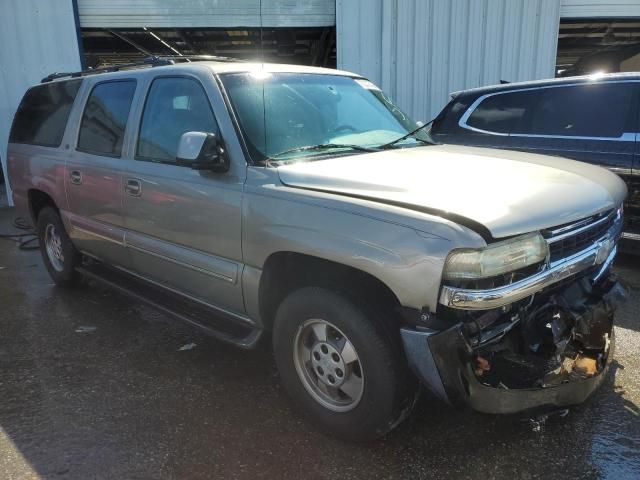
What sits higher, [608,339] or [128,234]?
[128,234]

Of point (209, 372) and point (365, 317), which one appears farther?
point (209, 372)

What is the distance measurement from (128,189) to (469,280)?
2.50 m

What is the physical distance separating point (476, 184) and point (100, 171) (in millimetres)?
2797

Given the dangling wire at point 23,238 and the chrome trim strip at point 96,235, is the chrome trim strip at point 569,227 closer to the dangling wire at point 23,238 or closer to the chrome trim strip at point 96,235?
the chrome trim strip at point 96,235

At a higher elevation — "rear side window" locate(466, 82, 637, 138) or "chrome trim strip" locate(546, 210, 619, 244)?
"rear side window" locate(466, 82, 637, 138)

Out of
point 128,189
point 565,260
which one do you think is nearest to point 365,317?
point 565,260

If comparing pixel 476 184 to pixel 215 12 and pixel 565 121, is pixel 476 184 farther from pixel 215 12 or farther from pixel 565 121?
pixel 215 12

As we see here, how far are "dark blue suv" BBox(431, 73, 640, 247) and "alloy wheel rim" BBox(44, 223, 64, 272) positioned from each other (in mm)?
4142

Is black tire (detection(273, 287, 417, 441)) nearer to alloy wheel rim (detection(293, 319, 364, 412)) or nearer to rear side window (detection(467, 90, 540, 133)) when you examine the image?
alloy wheel rim (detection(293, 319, 364, 412))

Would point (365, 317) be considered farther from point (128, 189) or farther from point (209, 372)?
point (128, 189)

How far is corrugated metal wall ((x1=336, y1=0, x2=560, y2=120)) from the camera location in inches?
331

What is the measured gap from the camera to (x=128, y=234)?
380cm

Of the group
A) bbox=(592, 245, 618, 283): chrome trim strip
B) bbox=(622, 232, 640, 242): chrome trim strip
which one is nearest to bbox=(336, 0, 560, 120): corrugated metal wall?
bbox=(622, 232, 640, 242): chrome trim strip

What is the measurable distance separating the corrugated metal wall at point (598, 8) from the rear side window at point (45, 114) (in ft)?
24.9
